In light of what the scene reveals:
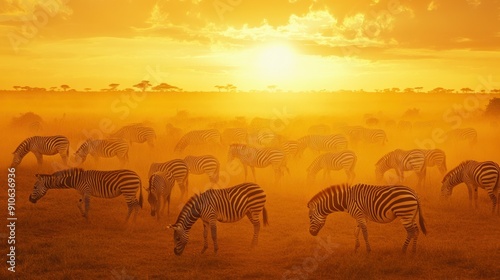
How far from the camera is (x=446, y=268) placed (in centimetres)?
1030

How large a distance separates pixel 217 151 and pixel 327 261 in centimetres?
1636

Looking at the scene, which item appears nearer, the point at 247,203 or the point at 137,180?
the point at 247,203

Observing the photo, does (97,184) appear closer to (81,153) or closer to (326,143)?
(81,153)

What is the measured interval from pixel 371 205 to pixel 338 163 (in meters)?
8.08

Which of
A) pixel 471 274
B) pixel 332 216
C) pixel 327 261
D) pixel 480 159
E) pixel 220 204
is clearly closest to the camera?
pixel 471 274

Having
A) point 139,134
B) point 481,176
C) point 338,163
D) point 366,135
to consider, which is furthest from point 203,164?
point 366,135

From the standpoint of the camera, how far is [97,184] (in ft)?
45.3

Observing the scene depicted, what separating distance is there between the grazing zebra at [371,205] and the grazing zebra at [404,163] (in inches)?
298

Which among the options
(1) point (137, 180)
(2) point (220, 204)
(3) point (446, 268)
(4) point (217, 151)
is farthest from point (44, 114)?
(3) point (446, 268)

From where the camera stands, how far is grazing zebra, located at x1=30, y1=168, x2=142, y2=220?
13.6 m

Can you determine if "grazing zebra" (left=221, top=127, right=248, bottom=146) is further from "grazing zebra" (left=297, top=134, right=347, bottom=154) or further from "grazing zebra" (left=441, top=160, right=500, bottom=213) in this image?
"grazing zebra" (left=441, top=160, right=500, bottom=213)

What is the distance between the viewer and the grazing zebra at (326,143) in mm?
24469

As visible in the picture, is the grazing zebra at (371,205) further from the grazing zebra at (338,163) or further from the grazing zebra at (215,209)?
the grazing zebra at (338,163)

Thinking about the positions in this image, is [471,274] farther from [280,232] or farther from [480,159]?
[480,159]
